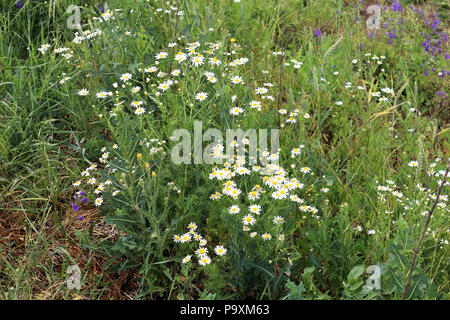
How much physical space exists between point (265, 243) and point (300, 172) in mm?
557

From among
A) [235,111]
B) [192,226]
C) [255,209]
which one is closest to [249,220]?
[255,209]

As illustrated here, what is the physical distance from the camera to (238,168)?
2.10 meters

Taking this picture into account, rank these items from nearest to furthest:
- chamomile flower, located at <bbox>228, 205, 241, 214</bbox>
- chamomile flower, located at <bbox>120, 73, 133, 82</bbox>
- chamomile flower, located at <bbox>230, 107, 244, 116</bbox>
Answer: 1. chamomile flower, located at <bbox>228, 205, 241, 214</bbox>
2. chamomile flower, located at <bbox>230, 107, 244, 116</bbox>
3. chamomile flower, located at <bbox>120, 73, 133, 82</bbox>

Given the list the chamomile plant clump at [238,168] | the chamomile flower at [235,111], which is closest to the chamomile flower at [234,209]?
the chamomile plant clump at [238,168]

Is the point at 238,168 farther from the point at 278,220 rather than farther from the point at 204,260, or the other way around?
the point at 204,260

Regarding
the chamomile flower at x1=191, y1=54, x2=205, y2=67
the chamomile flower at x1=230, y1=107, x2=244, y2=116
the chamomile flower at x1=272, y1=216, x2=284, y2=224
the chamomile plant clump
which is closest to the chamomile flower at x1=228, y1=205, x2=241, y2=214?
the chamomile plant clump

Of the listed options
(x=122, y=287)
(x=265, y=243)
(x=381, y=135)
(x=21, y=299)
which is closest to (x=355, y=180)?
(x=381, y=135)

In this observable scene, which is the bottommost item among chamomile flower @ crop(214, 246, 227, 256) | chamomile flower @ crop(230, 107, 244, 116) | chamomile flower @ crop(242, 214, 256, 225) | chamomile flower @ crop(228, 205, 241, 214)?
Result: chamomile flower @ crop(214, 246, 227, 256)

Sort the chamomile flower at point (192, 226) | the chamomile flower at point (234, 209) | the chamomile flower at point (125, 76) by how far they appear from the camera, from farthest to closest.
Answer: the chamomile flower at point (125, 76), the chamomile flower at point (192, 226), the chamomile flower at point (234, 209)

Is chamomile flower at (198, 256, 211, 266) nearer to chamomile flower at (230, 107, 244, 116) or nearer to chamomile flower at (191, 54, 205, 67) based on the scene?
chamomile flower at (230, 107, 244, 116)

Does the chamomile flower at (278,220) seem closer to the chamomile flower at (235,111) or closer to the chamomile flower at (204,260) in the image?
the chamomile flower at (204,260)

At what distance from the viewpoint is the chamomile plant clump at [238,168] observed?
6.49ft

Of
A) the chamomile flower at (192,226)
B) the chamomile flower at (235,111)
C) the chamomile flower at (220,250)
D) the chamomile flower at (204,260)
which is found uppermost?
the chamomile flower at (235,111)

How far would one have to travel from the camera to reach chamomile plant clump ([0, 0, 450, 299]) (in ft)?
6.49
